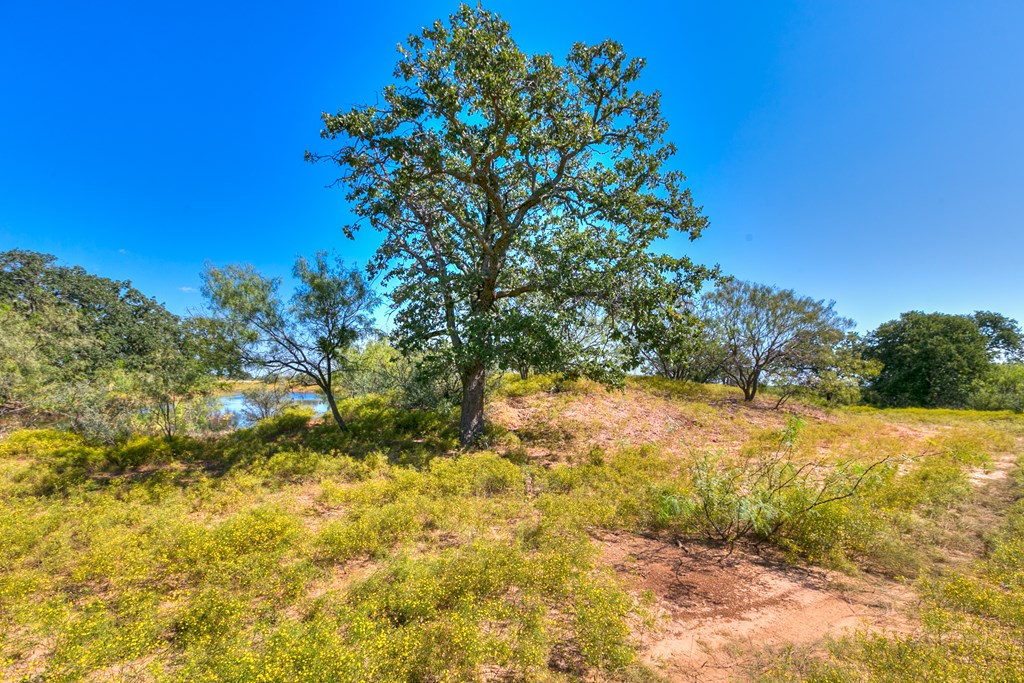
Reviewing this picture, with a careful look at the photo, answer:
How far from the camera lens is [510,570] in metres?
4.37

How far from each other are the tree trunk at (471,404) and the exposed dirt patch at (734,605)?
19.6 ft

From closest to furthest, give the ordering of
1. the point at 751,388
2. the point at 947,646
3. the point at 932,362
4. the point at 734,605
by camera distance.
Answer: the point at 947,646, the point at 734,605, the point at 751,388, the point at 932,362

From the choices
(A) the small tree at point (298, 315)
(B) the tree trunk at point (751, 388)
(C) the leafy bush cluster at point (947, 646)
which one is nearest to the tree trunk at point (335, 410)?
(A) the small tree at point (298, 315)

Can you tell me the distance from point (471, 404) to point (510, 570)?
270 inches

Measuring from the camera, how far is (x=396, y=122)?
8.91 meters

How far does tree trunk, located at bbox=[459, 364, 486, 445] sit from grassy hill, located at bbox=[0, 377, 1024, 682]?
170 centimetres

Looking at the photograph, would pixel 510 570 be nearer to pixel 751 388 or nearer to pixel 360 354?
pixel 360 354

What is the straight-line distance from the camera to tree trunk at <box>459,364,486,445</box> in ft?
35.8

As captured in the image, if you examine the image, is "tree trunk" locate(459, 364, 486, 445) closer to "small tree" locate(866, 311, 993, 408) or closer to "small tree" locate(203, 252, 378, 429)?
"small tree" locate(203, 252, 378, 429)

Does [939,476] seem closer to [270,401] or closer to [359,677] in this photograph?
[359,677]

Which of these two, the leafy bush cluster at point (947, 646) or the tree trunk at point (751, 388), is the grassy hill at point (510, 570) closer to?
the leafy bush cluster at point (947, 646)

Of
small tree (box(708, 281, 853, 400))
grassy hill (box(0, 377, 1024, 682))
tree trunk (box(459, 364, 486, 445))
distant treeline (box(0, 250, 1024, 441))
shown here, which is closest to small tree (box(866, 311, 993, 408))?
distant treeline (box(0, 250, 1024, 441))

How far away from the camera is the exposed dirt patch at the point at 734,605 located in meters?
3.50

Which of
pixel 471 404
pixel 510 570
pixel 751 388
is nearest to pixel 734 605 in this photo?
pixel 510 570
